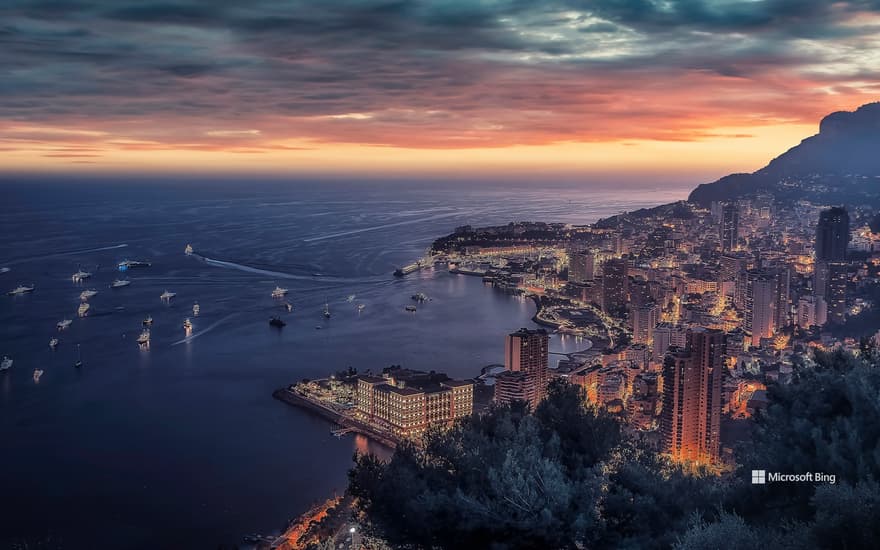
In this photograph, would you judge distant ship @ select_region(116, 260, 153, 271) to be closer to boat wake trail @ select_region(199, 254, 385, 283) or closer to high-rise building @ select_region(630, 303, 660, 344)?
boat wake trail @ select_region(199, 254, 385, 283)

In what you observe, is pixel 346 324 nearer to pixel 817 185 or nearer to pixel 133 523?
pixel 133 523

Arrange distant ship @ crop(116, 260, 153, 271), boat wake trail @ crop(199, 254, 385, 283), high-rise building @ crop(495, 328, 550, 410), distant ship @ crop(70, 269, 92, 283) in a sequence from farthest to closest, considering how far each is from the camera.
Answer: distant ship @ crop(116, 260, 153, 271) → boat wake trail @ crop(199, 254, 385, 283) → distant ship @ crop(70, 269, 92, 283) → high-rise building @ crop(495, 328, 550, 410)

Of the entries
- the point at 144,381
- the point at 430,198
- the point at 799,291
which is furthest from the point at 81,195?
the point at 799,291

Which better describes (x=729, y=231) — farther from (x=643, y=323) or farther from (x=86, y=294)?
(x=86, y=294)

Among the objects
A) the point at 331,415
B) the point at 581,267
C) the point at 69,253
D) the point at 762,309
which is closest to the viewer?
the point at 331,415

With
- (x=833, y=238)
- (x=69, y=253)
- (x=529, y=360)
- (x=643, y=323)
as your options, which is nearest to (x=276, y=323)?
(x=529, y=360)

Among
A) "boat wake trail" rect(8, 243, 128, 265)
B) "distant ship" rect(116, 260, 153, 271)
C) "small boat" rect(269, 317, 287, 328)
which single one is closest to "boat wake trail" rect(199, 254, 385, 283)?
"distant ship" rect(116, 260, 153, 271)

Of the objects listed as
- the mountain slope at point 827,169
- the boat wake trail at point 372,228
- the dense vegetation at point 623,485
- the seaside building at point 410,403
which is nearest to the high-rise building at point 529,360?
the seaside building at point 410,403
